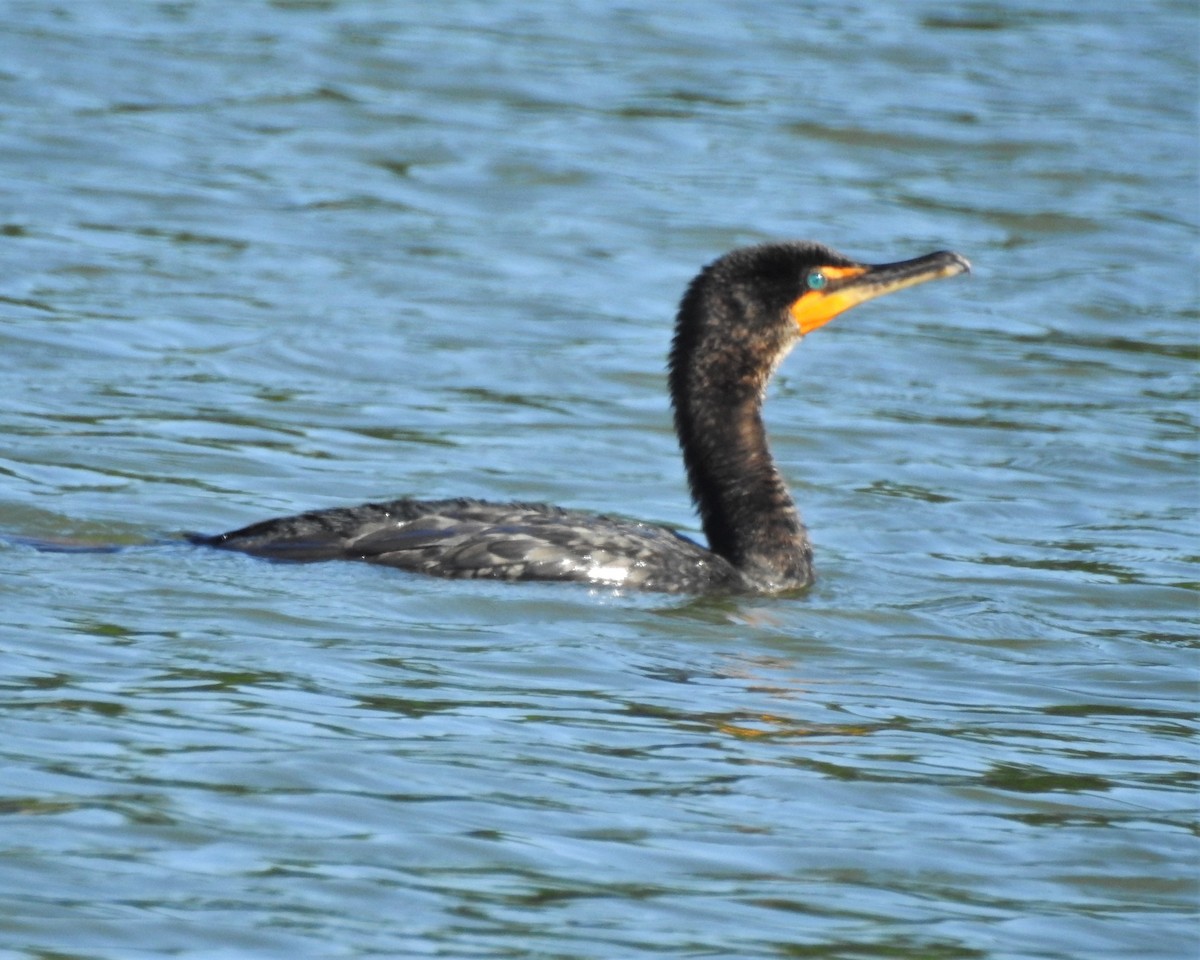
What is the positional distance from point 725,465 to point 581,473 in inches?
87.8

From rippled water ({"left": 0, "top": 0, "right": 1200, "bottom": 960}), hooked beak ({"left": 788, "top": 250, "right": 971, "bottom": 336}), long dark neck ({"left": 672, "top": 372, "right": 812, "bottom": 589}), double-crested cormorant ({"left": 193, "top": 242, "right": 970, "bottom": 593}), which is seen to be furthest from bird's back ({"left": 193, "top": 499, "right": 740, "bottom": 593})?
hooked beak ({"left": 788, "top": 250, "right": 971, "bottom": 336})

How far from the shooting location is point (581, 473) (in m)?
11.3

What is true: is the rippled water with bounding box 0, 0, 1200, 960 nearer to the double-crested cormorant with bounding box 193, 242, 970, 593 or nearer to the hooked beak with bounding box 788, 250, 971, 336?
the double-crested cormorant with bounding box 193, 242, 970, 593

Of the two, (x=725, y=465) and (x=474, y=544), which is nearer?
(x=474, y=544)

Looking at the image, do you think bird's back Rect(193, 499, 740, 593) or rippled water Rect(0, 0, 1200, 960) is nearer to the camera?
rippled water Rect(0, 0, 1200, 960)

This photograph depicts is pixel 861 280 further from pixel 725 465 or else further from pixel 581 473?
pixel 581 473

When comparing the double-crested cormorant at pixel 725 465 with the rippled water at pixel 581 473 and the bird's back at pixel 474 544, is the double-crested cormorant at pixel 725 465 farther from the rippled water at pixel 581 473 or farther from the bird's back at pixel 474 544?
the rippled water at pixel 581 473

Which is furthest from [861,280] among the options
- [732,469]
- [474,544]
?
[474,544]

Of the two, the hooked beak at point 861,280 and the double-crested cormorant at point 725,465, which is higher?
the hooked beak at point 861,280

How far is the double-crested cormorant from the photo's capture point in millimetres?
8617

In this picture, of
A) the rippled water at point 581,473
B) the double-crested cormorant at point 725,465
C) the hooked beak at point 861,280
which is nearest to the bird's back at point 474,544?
the double-crested cormorant at point 725,465

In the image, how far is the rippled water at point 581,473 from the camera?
564cm

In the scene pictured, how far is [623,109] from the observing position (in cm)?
1933

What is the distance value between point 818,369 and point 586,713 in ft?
23.3
